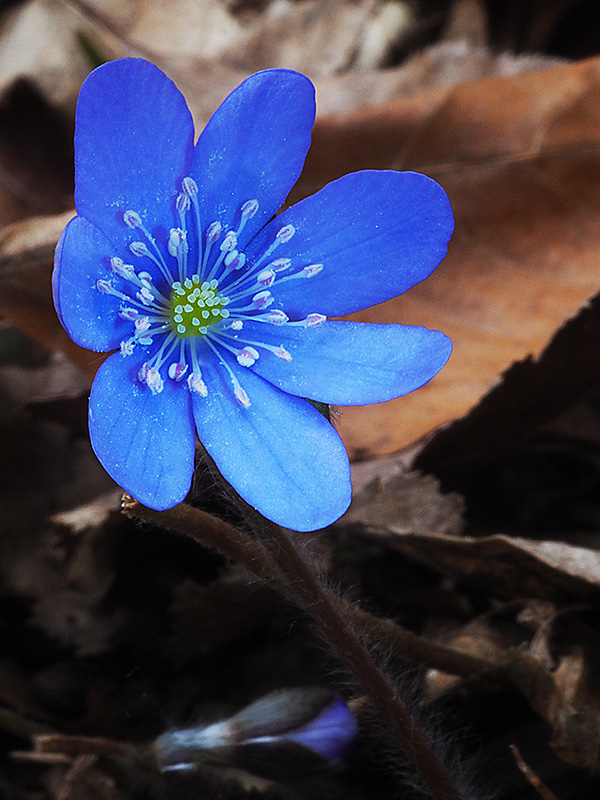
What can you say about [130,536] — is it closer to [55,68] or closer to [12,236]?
[12,236]

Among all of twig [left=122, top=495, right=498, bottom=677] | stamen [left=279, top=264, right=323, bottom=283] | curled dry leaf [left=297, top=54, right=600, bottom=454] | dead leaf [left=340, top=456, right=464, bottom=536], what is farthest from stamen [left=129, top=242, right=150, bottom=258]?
curled dry leaf [left=297, top=54, right=600, bottom=454]

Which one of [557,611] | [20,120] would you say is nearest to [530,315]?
[557,611]

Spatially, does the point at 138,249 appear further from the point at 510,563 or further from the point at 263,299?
the point at 510,563

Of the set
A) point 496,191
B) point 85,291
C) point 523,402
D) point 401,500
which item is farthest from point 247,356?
point 496,191

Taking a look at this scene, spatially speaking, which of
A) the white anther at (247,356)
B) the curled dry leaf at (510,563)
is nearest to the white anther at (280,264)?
the white anther at (247,356)

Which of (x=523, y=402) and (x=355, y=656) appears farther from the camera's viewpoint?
(x=523, y=402)

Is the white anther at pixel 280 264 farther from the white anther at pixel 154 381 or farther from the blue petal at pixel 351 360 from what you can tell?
the white anther at pixel 154 381

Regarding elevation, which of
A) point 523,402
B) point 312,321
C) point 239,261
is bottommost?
point 523,402
